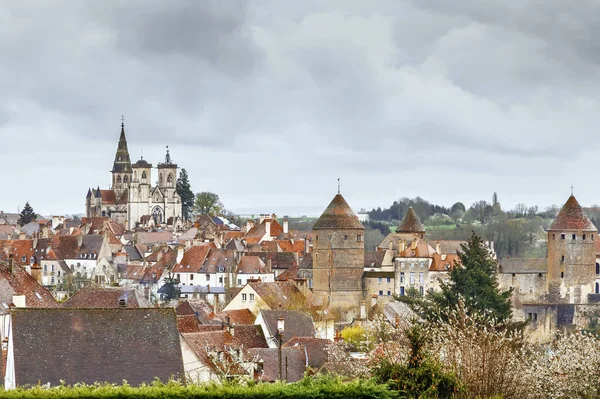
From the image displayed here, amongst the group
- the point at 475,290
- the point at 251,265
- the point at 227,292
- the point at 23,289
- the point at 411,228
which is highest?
the point at 411,228

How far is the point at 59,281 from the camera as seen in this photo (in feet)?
335

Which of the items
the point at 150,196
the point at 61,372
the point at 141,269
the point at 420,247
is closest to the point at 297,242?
the point at 141,269

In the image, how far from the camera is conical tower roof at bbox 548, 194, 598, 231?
79750 millimetres

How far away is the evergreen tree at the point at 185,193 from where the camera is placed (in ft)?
593

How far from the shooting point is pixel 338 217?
254 feet

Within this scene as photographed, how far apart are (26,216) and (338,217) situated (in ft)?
339

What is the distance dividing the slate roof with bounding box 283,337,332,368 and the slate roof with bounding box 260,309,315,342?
371 centimetres

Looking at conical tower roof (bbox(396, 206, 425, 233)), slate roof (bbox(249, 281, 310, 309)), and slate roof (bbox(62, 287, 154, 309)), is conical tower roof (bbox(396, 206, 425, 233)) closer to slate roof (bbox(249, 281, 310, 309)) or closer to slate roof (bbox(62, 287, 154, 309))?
slate roof (bbox(249, 281, 310, 309))

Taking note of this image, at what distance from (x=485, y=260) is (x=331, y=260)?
63.0 feet

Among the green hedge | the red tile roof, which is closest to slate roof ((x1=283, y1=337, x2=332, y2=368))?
the green hedge

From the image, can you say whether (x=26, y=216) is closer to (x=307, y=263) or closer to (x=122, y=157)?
(x=122, y=157)

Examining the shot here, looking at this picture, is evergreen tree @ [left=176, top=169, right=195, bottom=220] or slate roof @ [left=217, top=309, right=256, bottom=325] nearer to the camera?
slate roof @ [left=217, top=309, right=256, bottom=325]

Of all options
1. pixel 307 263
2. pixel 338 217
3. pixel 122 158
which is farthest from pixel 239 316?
pixel 122 158

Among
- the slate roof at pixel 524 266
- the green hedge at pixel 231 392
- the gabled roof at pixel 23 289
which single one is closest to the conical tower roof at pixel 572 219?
the slate roof at pixel 524 266
